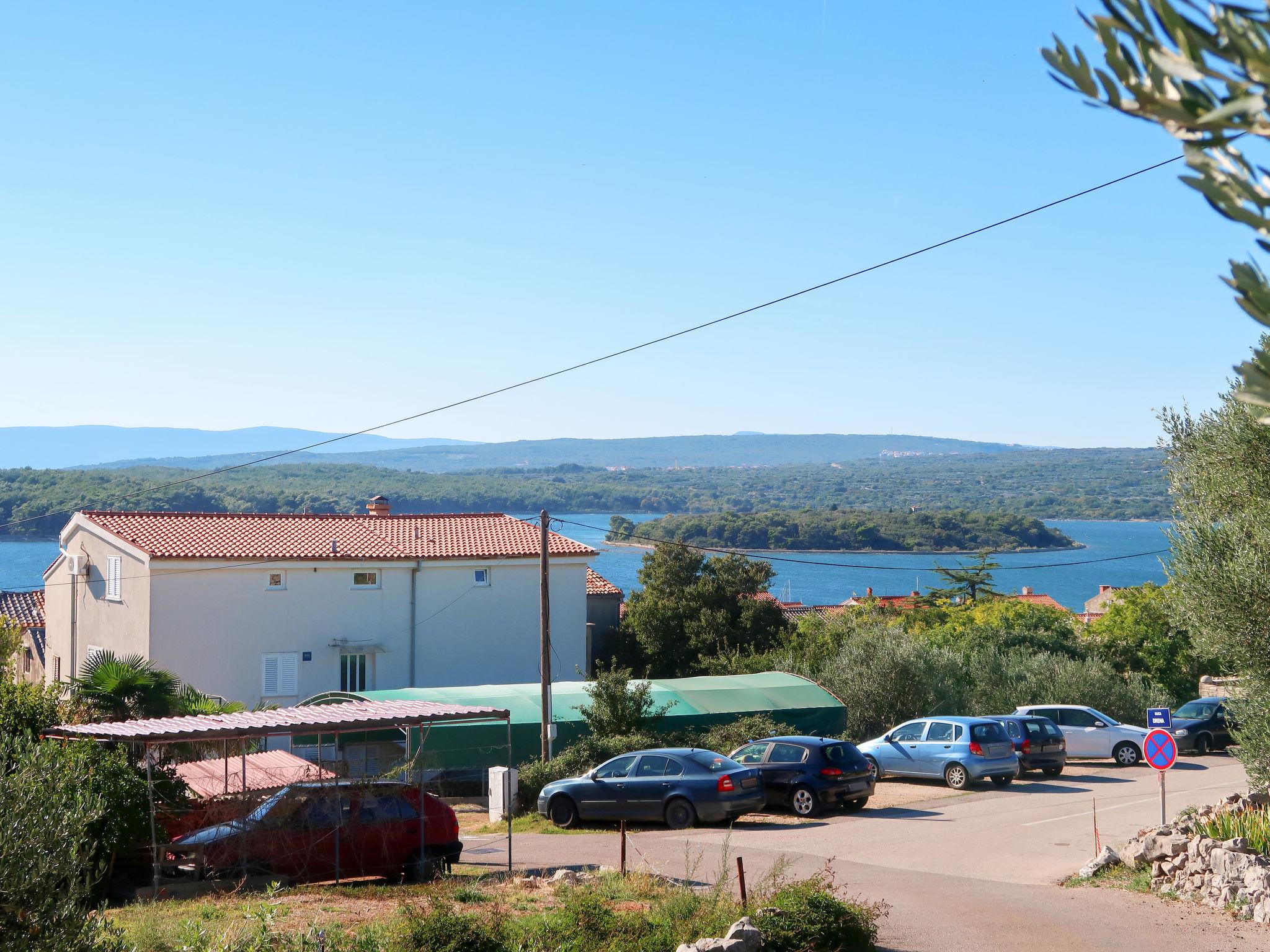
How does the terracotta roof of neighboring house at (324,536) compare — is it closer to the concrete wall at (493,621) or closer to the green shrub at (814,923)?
the concrete wall at (493,621)

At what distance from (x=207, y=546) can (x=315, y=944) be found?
31.3m

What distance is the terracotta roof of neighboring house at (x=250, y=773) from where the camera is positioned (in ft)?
58.8

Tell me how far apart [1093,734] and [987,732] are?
6442 mm

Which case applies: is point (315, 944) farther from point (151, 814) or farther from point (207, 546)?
point (207, 546)

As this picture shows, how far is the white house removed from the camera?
36969 millimetres

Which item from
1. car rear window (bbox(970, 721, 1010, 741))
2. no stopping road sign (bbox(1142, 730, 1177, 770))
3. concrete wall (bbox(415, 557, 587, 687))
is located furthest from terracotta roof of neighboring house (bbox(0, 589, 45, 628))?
no stopping road sign (bbox(1142, 730, 1177, 770))

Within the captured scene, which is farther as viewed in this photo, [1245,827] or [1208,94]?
[1245,827]

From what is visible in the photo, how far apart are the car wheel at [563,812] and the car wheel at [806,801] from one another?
408 cm

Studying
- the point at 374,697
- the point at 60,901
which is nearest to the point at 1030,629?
the point at 374,697

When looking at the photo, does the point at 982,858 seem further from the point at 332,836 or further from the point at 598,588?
the point at 598,588

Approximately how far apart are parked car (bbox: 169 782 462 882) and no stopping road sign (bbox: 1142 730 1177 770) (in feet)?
32.2

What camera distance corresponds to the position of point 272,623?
37969 mm

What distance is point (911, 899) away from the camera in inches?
558

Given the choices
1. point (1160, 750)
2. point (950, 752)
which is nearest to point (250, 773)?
point (1160, 750)
